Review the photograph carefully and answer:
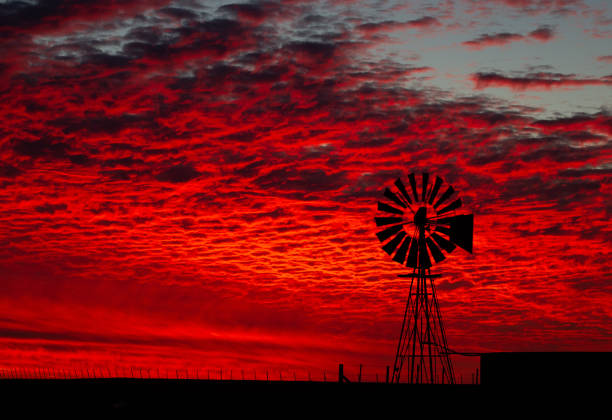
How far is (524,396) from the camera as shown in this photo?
27781 millimetres

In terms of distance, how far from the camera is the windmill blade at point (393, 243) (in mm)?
36438

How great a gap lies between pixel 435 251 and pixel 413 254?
0.98 metres

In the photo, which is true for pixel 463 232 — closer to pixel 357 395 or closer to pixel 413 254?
pixel 413 254

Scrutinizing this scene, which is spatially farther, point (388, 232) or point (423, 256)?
point (388, 232)

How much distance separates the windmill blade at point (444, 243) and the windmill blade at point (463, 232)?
27 centimetres

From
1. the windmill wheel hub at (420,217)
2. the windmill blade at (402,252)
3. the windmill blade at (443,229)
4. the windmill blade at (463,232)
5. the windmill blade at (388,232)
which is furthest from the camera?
the windmill blade at (388,232)

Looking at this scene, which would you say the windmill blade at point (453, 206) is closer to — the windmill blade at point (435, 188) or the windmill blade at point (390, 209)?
the windmill blade at point (435, 188)

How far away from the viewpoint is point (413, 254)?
117ft

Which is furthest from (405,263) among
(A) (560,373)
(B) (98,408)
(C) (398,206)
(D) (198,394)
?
(B) (98,408)

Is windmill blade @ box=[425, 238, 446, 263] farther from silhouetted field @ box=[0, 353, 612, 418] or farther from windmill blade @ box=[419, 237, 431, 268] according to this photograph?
silhouetted field @ box=[0, 353, 612, 418]

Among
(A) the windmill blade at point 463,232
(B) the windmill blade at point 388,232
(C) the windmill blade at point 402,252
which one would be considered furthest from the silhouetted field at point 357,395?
(B) the windmill blade at point 388,232

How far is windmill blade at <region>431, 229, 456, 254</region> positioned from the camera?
3488 cm

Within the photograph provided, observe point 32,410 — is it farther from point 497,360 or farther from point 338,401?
point 497,360

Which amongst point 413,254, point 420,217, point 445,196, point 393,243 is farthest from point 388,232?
point 445,196
